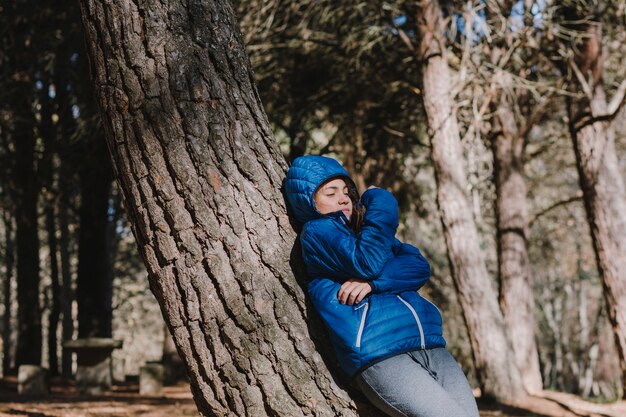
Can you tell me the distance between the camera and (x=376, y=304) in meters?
2.22

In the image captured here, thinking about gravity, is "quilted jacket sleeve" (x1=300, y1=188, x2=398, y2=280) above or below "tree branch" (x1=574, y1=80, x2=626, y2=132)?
below

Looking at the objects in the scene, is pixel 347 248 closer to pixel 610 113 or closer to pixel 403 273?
pixel 403 273

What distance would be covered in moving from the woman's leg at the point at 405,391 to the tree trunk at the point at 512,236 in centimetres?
820

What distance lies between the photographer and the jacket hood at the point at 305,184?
7.68ft

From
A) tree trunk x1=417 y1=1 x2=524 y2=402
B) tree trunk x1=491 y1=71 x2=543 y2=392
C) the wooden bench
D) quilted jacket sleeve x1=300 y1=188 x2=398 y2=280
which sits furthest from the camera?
tree trunk x1=491 y1=71 x2=543 y2=392

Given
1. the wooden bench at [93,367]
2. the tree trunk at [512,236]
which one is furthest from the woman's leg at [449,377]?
the tree trunk at [512,236]

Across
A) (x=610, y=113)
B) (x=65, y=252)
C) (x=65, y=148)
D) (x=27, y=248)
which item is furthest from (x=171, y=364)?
(x=610, y=113)

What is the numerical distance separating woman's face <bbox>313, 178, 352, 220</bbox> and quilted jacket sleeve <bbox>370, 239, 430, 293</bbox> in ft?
0.76

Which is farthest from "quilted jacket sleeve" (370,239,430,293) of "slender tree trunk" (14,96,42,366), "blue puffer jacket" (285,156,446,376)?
"slender tree trunk" (14,96,42,366)

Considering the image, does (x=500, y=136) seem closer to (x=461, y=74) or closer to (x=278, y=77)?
(x=461, y=74)

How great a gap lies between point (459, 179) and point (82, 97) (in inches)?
233

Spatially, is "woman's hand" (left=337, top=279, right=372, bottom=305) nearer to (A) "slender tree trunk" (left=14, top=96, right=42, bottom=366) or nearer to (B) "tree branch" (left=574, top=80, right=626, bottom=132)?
(B) "tree branch" (left=574, top=80, right=626, bottom=132)

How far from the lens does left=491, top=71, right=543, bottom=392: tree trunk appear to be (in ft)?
32.7

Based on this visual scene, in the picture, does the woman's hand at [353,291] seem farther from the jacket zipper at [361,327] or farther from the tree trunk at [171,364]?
the tree trunk at [171,364]
